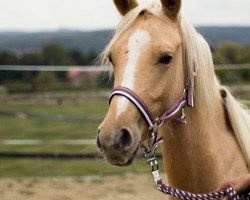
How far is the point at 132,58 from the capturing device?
7.45ft

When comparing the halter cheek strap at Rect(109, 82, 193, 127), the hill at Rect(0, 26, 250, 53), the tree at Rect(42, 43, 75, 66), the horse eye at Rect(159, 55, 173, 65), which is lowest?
the tree at Rect(42, 43, 75, 66)

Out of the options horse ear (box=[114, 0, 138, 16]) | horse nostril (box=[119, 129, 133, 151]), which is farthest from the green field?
horse nostril (box=[119, 129, 133, 151])

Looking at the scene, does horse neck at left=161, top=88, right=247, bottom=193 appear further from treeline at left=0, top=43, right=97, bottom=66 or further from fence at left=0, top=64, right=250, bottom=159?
treeline at left=0, top=43, right=97, bottom=66

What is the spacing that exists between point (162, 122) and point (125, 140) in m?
0.33

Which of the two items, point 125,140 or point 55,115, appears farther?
point 55,115

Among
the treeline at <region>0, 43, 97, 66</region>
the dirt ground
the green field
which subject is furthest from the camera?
the treeline at <region>0, 43, 97, 66</region>

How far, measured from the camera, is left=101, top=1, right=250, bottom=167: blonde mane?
2.50 metres

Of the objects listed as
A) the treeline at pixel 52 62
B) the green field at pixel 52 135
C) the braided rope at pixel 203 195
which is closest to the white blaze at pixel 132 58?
the braided rope at pixel 203 195

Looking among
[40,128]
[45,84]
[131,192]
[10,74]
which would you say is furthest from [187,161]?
[10,74]

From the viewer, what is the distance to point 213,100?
106 inches

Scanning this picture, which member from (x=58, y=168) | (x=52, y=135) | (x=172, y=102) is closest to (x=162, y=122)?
(x=172, y=102)

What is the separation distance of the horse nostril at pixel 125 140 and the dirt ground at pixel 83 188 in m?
3.83

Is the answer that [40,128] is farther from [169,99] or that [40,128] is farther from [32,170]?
[169,99]

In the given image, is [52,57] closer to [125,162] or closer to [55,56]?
[55,56]
